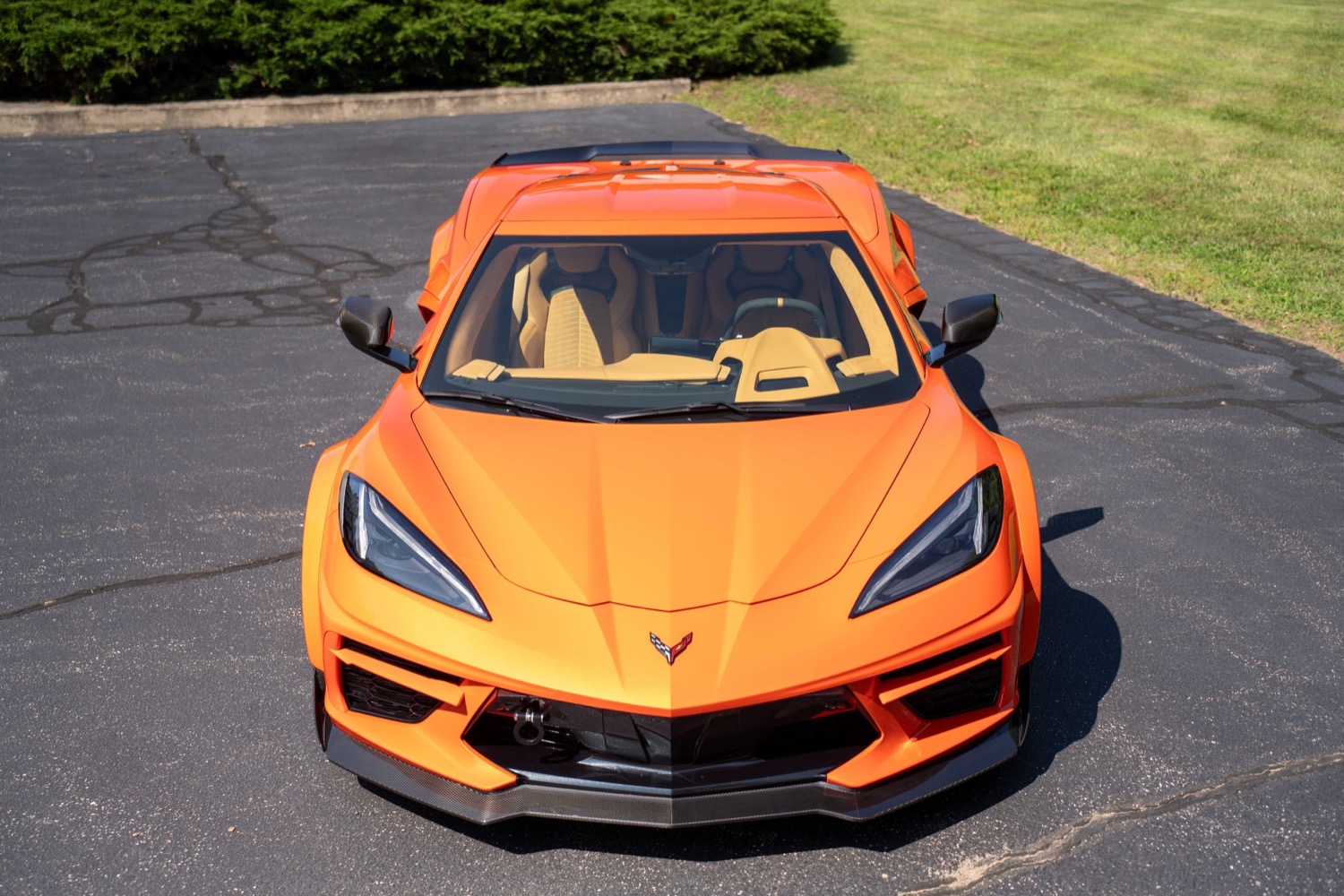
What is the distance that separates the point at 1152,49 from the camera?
1998 cm

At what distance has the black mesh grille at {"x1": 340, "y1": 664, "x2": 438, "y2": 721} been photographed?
3145mm

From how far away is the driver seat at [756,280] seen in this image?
438 centimetres

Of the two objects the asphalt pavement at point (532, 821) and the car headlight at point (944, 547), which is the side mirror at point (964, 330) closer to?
the car headlight at point (944, 547)

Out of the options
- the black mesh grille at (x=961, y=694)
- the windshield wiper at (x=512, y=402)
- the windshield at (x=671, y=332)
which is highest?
the windshield at (x=671, y=332)

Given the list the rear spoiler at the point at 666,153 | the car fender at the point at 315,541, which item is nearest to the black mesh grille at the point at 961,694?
the car fender at the point at 315,541

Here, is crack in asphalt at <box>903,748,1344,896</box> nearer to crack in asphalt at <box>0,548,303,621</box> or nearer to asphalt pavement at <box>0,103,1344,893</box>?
asphalt pavement at <box>0,103,1344,893</box>

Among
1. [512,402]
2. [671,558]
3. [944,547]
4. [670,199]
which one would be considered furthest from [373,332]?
[944,547]

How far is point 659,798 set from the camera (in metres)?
2.91

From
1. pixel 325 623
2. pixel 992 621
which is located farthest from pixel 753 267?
pixel 325 623

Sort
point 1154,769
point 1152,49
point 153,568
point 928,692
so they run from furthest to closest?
point 1152,49, point 153,568, point 1154,769, point 928,692

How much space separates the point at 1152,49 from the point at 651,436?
63.7 feet

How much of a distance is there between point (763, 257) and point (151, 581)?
8.87ft

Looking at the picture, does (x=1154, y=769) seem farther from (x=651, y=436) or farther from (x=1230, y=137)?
(x=1230, y=137)

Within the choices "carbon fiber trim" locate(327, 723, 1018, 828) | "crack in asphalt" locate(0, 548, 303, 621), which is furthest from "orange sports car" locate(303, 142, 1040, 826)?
"crack in asphalt" locate(0, 548, 303, 621)
